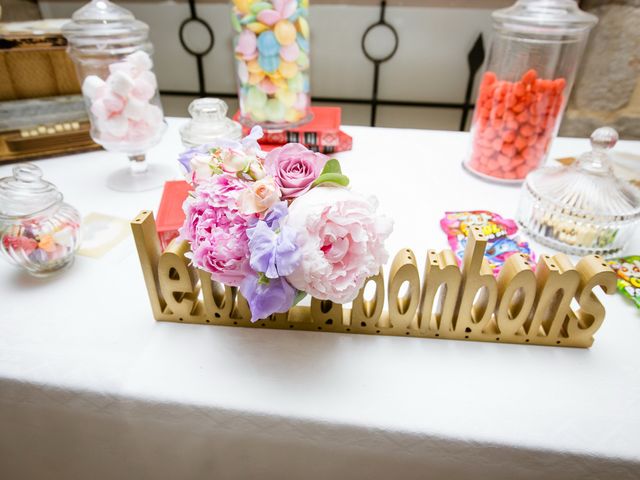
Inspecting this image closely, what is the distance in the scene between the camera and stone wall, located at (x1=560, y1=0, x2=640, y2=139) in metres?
1.15

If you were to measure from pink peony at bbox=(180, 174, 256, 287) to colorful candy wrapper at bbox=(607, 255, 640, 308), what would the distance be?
51 centimetres

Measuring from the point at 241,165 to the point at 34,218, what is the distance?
0.33 metres

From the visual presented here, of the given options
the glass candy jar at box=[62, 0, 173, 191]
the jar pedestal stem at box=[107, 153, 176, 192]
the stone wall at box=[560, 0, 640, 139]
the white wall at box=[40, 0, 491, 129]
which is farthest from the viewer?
the white wall at box=[40, 0, 491, 129]

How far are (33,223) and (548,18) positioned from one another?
899 mm

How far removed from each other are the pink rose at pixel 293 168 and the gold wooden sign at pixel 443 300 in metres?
0.14

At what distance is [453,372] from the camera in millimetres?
505

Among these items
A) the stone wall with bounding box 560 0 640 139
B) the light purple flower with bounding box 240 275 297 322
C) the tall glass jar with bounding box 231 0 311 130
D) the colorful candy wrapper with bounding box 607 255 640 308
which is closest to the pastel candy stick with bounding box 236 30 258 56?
the tall glass jar with bounding box 231 0 311 130

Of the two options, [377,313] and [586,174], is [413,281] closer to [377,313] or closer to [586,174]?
[377,313]

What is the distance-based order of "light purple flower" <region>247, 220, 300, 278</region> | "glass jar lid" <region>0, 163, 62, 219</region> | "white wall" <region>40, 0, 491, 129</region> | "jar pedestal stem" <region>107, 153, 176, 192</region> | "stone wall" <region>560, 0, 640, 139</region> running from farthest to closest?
"white wall" <region>40, 0, 491, 129</region> → "stone wall" <region>560, 0, 640, 139</region> → "jar pedestal stem" <region>107, 153, 176, 192</region> → "glass jar lid" <region>0, 163, 62, 219</region> → "light purple flower" <region>247, 220, 300, 278</region>

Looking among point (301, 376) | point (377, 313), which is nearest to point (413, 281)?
point (377, 313)

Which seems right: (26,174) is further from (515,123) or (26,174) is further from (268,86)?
(515,123)

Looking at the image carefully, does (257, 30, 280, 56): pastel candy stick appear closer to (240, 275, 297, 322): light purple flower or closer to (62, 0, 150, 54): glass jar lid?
(62, 0, 150, 54): glass jar lid

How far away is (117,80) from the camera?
746 millimetres

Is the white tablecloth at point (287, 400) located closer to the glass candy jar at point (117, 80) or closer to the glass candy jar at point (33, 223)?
the glass candy jar at point (33, 223)
